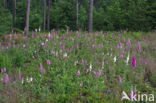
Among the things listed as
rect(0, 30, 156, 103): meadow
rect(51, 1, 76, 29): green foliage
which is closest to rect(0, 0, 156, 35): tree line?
rect(51, 1, 76, 29): green foliage

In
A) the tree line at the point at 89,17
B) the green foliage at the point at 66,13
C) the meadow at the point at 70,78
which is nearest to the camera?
the meadow at the point at 70,78

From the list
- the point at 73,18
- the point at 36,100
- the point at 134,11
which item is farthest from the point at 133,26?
the point at 36,100

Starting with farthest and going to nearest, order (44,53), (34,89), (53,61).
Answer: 1. (44,53)
2. (53,61)
3. (34,89)

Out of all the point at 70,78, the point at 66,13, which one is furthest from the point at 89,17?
the point at 70,78

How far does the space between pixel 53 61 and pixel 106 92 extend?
2.30 metres

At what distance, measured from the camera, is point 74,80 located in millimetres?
4898

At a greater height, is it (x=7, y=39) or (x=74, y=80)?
(x=7, y=39)

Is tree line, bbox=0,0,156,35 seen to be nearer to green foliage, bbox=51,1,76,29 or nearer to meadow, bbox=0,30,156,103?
green foliage, bbox=51,1,76,29

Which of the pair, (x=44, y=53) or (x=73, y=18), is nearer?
(x=44, y=53)

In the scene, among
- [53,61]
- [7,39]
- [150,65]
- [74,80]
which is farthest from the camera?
[7,39]

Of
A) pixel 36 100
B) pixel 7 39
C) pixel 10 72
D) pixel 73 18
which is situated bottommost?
pixel 36 100

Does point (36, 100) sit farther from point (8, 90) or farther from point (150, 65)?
point (150, 65)

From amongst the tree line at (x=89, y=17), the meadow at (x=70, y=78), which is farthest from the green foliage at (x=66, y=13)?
the meadow at (x=70, y=78)

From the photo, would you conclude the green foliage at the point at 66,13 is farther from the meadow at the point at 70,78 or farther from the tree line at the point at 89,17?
the meadow at the point at 70,78
